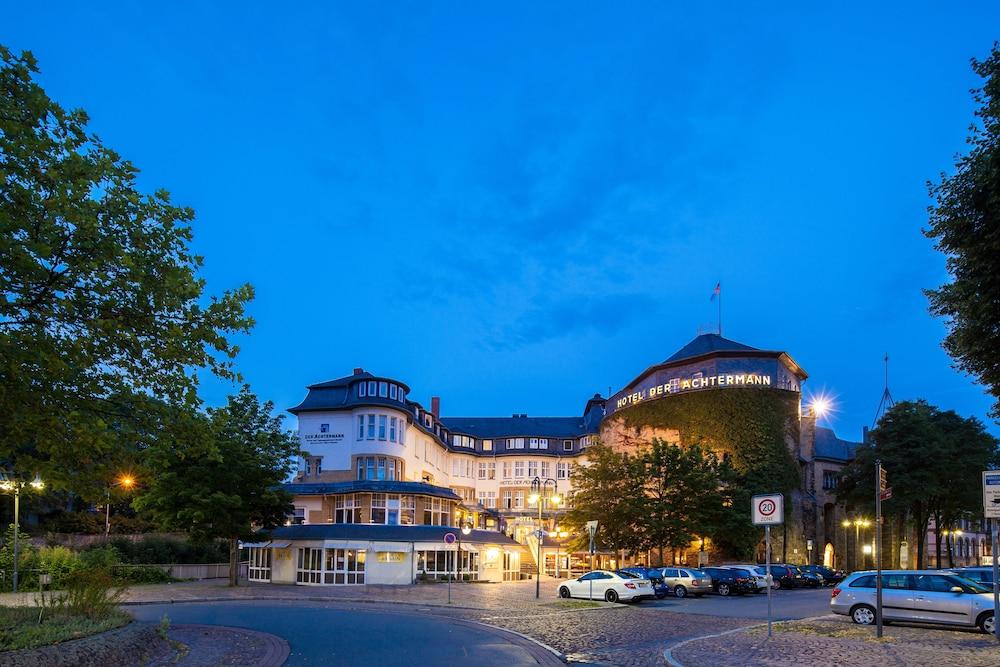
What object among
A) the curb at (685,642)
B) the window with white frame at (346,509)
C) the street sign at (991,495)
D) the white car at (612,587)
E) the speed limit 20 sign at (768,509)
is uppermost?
the street sign at (991,495)

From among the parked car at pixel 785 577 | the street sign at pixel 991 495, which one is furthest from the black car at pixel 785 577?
the street sign at pixel 991 495

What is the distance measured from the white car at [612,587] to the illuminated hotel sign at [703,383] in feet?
109

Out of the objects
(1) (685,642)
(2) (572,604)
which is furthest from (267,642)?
(2) (572,604)

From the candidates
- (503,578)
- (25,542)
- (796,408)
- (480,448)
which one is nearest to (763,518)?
(25,542)

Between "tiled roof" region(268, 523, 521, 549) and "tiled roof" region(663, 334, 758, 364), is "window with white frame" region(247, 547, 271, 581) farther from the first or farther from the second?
"tiled roof" region(663, 334, 758, 364)

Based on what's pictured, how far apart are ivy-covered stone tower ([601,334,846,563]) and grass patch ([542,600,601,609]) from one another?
28343 mm

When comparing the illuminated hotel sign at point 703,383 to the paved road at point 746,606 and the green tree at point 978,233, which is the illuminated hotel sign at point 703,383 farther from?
the green tree at point 978,233

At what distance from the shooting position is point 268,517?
4191 centimetres

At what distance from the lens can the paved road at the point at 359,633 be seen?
1519cm

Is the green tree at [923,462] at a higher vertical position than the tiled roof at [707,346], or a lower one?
lower

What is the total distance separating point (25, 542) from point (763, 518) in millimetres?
35083

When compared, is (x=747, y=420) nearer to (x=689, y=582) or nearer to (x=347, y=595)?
(x=689, y=582)

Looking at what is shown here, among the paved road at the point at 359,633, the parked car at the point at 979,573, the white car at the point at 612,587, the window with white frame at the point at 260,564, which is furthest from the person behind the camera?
the window with white frame at the point at 260,564

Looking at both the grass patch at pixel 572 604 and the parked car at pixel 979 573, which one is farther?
the grass patch at pixel 572 604
